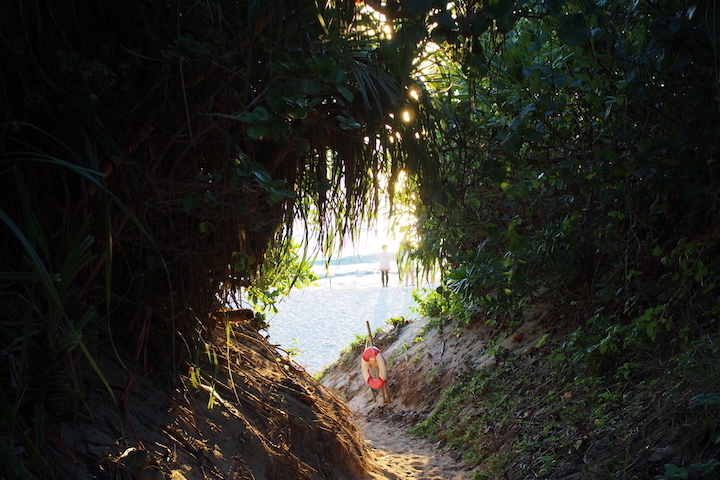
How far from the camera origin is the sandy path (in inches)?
172

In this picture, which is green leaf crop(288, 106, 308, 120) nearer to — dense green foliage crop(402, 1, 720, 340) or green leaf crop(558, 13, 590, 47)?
dense green foliage crop(402, 1, 720, 340)

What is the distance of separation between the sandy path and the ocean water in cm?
393

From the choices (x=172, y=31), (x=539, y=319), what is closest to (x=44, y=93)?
(x=172, y=31)

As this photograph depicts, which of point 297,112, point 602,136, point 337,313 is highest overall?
point 602,136

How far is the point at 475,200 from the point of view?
4395 millimetres

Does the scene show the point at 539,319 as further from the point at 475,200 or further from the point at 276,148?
the point at 276,148

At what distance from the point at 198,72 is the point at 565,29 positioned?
139cm

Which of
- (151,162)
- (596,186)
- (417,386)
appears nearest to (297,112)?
(151,162)

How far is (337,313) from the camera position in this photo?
15531 millimetres

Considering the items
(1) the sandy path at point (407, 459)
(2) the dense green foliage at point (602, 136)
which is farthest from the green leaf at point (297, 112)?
(1) the sandy path at point (407, 459)

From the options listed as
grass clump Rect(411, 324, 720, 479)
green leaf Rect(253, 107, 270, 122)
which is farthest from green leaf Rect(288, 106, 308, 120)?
grass clump Rect(411, 324, 720, 479)

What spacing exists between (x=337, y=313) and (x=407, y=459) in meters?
10.4

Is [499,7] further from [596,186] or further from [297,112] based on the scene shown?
[596,186]

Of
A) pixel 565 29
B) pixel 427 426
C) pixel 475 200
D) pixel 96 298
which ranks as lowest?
pixel 427 426
